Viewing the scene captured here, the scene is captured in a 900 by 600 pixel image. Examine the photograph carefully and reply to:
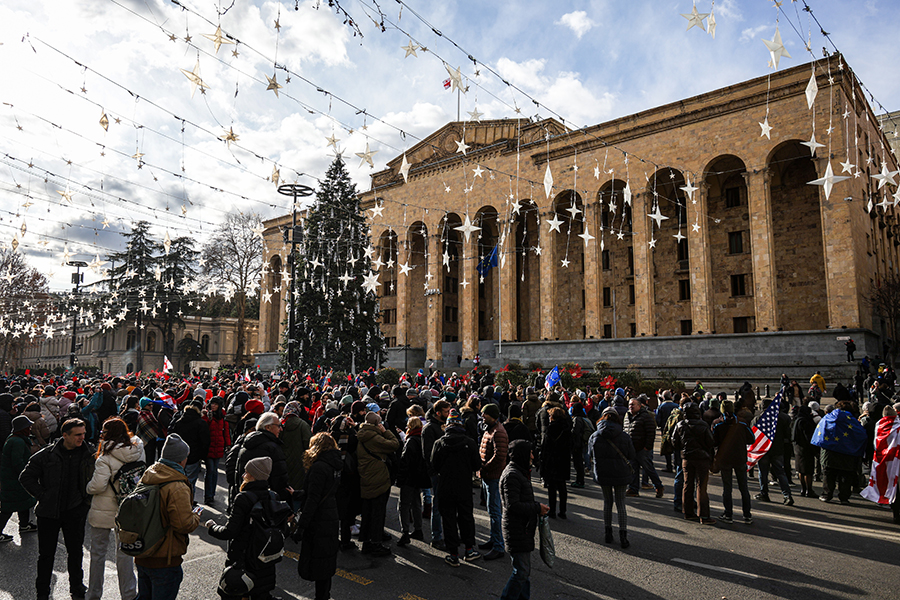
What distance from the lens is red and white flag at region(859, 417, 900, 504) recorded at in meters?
8.16

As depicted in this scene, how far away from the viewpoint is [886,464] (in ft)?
27.2

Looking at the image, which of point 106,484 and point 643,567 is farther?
point 643,567

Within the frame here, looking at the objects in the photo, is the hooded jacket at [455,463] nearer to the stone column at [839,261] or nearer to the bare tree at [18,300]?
the stone column at [839,261]

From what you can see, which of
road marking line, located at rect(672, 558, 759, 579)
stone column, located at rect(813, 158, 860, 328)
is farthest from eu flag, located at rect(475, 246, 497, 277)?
road marking line, located at rect(672, 558, 759, 579)

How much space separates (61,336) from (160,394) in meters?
68.8

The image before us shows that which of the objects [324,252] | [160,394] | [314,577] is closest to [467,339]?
[324,252]

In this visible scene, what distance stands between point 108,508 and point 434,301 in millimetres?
35833

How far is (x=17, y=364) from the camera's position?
58812 millimetres

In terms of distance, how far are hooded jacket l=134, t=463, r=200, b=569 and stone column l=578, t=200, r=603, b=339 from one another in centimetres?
2980

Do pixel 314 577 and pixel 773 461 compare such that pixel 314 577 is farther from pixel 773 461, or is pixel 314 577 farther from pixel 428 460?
pixel 773 461

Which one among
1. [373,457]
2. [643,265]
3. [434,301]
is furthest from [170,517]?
[434,301]

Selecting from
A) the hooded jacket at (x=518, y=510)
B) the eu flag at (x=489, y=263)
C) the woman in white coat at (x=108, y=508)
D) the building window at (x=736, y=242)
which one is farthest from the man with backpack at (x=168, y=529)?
the building window at (x=736, y=242)

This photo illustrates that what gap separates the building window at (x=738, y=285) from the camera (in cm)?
3075

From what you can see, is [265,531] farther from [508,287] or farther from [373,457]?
[508,287]
